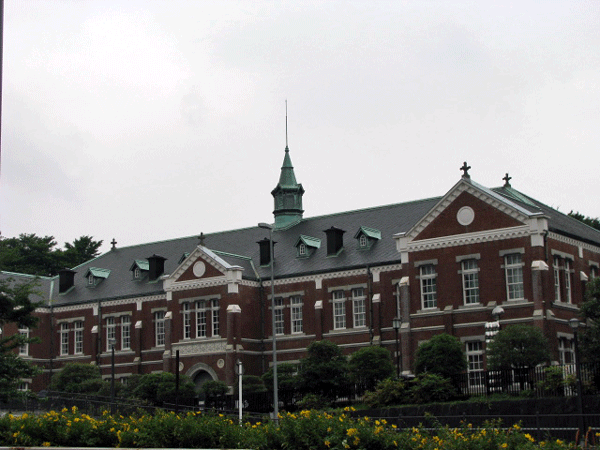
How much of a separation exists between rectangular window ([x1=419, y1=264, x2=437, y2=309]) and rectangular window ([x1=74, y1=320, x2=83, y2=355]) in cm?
2691

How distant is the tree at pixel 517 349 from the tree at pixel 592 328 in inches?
74.5

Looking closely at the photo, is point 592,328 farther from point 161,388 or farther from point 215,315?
point 215,315

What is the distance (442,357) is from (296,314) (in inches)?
582

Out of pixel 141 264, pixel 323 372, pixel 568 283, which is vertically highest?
pixel 141 264

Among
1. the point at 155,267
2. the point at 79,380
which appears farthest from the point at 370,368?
the point at 155,267

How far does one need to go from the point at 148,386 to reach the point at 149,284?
1131cm

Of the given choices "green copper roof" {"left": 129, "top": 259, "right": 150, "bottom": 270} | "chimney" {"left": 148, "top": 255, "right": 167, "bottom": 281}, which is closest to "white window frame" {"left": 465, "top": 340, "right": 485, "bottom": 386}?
"chimney" {"left": 148, "top": 255, "right": 167, "bottom": 281}

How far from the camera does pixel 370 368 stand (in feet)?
150

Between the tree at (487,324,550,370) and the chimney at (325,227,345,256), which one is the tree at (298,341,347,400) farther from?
the chimney at (325,227,345,256)

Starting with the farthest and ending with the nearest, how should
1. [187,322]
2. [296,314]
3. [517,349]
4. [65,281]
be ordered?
[65,281], [187,322], [296,314], [517,349]

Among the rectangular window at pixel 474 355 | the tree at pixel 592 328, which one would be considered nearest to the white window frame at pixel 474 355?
the rectangular window at pixel 474 355

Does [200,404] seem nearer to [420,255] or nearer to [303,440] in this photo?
[420,255]

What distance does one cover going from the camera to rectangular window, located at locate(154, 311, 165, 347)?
199 ft

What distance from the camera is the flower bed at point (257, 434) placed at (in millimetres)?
17406
